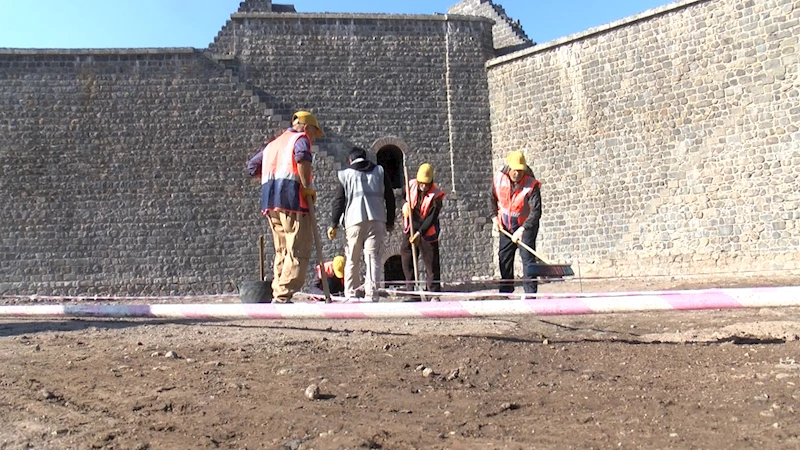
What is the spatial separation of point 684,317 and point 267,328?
323 cm

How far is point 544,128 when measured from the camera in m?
16.5

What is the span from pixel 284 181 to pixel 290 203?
0.66ft

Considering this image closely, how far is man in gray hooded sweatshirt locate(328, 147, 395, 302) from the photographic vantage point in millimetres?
6855

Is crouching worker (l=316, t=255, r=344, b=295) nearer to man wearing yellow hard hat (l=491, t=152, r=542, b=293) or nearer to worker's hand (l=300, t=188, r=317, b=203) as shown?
man wearing yellow hard hat (l=491, t=152, r=542, b=293)

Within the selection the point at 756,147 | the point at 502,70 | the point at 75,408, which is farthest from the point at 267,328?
the point at 502,70

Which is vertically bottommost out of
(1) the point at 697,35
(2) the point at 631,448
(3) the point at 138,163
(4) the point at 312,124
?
(2) the point at 631,448

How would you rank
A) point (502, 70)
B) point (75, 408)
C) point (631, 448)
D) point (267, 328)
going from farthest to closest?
point (502, 70) → point (267, 328) → point (75, 408) → point (631, 448)

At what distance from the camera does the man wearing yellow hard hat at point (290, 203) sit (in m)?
5.91

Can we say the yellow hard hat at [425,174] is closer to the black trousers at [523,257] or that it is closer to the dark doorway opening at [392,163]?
the black trousers at [523,257]

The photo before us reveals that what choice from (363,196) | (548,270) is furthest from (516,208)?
(363,196)

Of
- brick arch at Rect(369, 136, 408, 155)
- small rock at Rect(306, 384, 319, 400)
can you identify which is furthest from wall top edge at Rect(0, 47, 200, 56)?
small rock at Rect(306, 384, 319, 400)

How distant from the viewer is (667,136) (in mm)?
14516

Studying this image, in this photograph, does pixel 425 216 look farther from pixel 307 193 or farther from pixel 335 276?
pixel 307 193

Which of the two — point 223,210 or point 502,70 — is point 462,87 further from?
point 223,210
